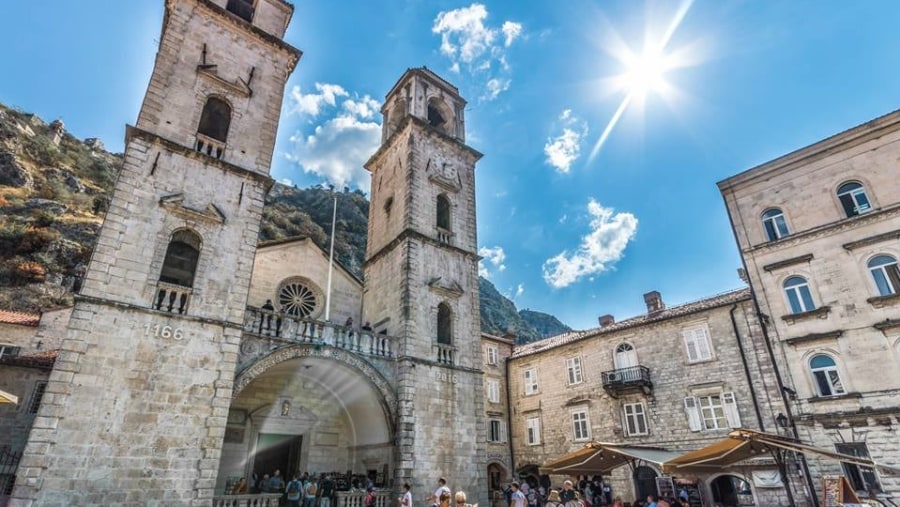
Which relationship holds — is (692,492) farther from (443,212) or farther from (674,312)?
(443,212)

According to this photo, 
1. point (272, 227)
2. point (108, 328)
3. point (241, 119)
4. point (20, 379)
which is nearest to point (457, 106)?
point (241, 119)

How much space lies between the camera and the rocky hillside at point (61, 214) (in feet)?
93.4

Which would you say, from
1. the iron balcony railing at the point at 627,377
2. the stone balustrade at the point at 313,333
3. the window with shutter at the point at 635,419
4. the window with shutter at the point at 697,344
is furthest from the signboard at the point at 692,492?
the stone balustrade at the point at 313,333

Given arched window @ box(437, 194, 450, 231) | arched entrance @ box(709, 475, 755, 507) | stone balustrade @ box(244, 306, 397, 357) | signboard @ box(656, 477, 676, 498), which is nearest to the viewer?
stone balustrade @ box(244, 306, 397, 357)

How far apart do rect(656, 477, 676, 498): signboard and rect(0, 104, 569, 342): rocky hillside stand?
1440 centimetres

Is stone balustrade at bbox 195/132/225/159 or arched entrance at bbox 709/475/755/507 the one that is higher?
stone balustrade at bbox 195/132/225/159

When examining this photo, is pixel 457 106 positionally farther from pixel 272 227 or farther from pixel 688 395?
pixel 272 227

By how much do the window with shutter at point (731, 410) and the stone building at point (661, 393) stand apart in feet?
0.13

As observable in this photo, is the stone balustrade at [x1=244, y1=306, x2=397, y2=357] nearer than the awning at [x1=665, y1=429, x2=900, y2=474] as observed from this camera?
No

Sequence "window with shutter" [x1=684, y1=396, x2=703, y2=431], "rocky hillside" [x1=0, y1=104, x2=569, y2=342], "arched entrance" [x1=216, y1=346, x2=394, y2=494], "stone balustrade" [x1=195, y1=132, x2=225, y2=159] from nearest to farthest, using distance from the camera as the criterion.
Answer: "stone balustrade" [x1=195, y1=132, x2=225, y2=159]
"arched entrance" [x1=216, y1=346, x2=394, y2=494]
"window with shutter" [x1=684, y1=396, x2=703, y2=431]
"rocky hillside" [x1=0, y1=104, x2=569, y2=342]

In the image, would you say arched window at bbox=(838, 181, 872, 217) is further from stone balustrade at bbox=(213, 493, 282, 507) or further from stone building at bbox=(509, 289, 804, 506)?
stone balustrade at bbox=(213, 493, 282, 507)

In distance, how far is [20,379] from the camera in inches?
582

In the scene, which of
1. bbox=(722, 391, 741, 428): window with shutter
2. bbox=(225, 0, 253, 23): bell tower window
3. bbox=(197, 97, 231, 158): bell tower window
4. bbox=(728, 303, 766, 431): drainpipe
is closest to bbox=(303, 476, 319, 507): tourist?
bbox=(197, 97, 231, 158): bell tower window

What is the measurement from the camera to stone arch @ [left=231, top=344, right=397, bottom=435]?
40.1 ft
